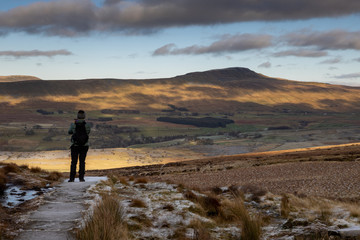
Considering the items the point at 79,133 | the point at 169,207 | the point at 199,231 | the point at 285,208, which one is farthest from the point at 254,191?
the point at 79,133

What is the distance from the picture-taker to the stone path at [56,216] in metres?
6.74

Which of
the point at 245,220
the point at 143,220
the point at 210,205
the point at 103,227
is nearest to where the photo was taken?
the point at 103,227

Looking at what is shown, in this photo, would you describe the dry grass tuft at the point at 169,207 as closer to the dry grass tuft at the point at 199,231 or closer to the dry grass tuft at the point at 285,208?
the dry grass tuft at the point at 199,231

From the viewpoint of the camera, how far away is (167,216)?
29.0 ft

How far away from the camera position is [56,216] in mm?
7922

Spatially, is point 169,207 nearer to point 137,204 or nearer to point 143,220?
point 137,204

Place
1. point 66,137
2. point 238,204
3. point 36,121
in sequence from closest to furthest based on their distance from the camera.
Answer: point 238,204 < point 66,137 < point 36,121

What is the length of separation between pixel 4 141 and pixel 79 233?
10086 cm

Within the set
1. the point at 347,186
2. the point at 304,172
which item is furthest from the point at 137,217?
the point at 304,172

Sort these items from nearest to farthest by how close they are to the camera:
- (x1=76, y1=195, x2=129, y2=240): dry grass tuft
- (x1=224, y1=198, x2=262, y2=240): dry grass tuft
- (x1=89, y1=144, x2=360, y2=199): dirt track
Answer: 1. (x1=76, y1=195, x2=129, y2=240): dry grass tuft
2. (x1=224, y1=198, x2=262, y2=240): dry grass tuft
3. (x1=89, y1=144, x2=360, y2=199): dirt track

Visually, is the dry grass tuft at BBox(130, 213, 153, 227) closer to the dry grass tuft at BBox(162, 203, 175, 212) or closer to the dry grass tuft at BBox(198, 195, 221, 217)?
the dry grass tuft at BBox(162, 203, 175, 212)

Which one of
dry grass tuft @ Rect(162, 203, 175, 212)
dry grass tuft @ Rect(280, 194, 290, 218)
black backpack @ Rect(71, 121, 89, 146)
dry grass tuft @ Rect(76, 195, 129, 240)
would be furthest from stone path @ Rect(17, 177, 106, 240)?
dry grass tuft @ Rect(280, 194, 290, 218)

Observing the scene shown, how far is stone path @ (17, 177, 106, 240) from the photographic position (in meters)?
6.74

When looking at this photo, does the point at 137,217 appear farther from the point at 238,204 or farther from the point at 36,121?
the point at 36,121
